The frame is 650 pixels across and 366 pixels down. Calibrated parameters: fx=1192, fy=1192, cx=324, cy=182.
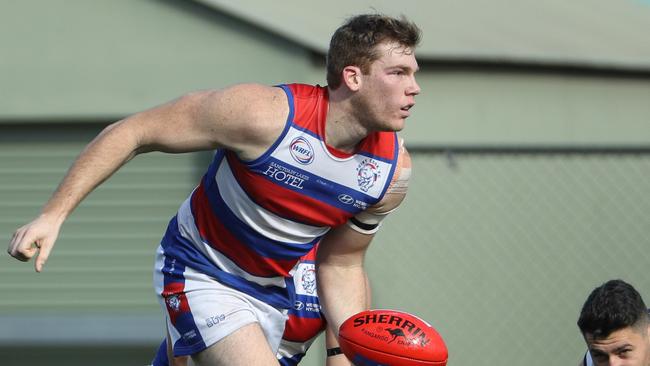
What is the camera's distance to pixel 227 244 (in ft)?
16.4

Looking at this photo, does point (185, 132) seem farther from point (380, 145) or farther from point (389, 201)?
point (389, 201)

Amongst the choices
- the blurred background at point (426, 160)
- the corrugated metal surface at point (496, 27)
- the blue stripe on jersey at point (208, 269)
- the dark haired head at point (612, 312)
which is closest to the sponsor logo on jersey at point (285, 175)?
the blue stripe on jersey at point (208, 269)

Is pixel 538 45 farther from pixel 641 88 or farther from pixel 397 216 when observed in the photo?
pixel 397 216

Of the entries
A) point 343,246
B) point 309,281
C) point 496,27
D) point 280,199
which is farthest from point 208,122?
point 496,27

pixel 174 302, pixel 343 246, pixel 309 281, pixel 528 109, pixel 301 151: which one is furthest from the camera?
pixel 528 109

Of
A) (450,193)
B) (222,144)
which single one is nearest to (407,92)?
(222,144)

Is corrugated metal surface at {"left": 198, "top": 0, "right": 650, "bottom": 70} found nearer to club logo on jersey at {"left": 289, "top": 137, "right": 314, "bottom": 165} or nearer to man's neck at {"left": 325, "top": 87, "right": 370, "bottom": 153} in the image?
man's neck at {"left": 325, "top": 87, "right": 370, "bottom": 153}

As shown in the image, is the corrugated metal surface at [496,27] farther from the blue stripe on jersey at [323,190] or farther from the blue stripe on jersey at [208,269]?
the blue stripe on jersey at [323,190]

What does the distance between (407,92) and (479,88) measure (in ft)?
11.4

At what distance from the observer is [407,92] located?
481 centimetres

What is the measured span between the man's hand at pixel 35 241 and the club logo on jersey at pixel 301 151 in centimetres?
98

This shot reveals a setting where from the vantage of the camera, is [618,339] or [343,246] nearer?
[618,339]

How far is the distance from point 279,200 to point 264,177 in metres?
0.12

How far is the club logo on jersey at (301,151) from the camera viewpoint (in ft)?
15.5
